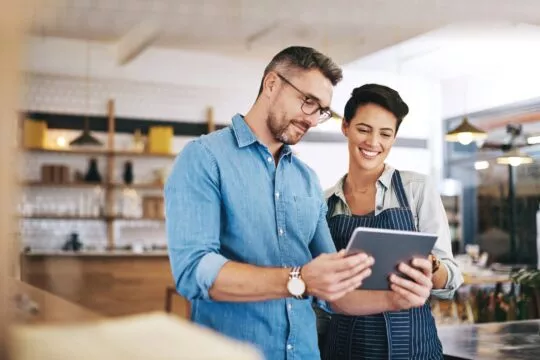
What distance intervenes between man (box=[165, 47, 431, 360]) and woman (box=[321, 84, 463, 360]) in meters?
0.43

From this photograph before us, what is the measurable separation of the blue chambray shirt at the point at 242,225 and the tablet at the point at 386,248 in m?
0.20

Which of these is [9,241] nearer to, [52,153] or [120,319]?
[120,319]

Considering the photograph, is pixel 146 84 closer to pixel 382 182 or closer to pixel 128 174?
pixel 128 174

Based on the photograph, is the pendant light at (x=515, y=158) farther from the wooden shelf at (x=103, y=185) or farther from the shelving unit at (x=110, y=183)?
the wooden shelf at (x=103, y=185)

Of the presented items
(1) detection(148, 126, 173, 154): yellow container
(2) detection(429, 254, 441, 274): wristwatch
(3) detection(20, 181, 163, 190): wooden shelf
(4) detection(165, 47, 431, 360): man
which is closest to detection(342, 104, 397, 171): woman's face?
(2) detection(429, 254, 441, 274): wristwatch

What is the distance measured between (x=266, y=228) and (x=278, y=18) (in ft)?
9.72

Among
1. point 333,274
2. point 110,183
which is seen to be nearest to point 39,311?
point 333,274

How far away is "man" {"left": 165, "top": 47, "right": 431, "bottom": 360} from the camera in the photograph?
1.59m

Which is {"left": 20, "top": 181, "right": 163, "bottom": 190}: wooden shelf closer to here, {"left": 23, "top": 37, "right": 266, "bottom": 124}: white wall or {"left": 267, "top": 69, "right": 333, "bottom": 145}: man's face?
{"left": 23, "top": 37, "right": 266, "bottom": 124}: white wall

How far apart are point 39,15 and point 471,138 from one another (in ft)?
12.8

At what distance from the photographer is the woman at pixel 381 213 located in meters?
2.33

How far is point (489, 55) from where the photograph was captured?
4.05m

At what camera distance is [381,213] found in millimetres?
2428

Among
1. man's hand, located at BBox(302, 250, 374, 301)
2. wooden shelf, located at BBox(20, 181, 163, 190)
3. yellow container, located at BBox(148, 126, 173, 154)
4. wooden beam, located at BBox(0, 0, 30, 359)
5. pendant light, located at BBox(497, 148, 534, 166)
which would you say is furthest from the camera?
yellow container, located at BBox(148, 126, 173, 154)
